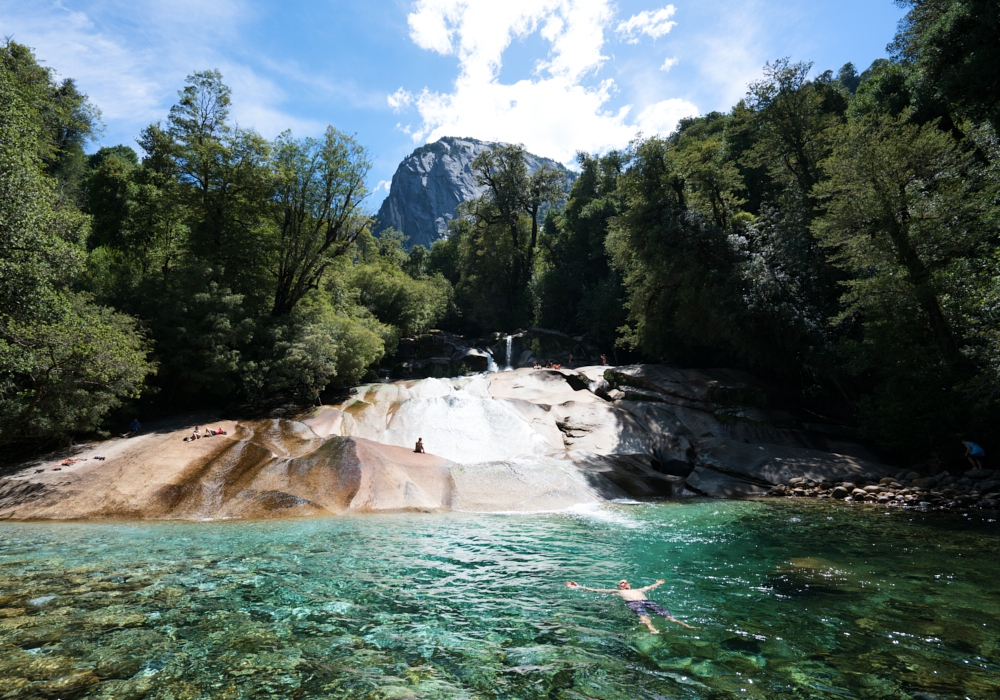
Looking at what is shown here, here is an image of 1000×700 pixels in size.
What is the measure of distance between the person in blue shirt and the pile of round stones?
1.27ft

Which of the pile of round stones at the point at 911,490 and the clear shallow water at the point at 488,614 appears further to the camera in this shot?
the pile of round stones at the point at 911,490

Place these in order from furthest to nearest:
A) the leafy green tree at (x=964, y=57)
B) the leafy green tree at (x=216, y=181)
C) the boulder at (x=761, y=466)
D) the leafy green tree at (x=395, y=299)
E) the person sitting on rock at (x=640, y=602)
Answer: the leafy green tree at (x=395, y=299) → the leafy green tree at (x=216, y=181) → the leafy green tree at (x=964, y=57) → the boulder at (x=761, y=466) → the person sitting on rock at (x=640, y=602)

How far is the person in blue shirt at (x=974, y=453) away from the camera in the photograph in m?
15.0

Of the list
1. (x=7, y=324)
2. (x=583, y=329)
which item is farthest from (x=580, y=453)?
(x=583, y=329)

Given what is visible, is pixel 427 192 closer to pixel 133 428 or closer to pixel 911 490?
pixel 133 428

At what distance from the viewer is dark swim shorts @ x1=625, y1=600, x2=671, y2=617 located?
21.6 ft

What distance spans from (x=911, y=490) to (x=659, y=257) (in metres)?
15.9

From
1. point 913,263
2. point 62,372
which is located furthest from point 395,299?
point 913,263

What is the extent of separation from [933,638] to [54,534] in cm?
1628

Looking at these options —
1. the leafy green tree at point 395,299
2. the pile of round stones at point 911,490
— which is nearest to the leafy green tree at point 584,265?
the leafy green tree at point 395,299

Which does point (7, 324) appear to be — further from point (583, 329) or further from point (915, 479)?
point (583, 329)

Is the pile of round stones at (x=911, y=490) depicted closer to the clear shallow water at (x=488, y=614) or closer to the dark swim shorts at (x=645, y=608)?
the clear shallow water at (x=488, y=614)

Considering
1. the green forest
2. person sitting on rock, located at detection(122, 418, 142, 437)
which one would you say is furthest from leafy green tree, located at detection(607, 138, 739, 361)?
person sitting on rock, located at detection(122, 418, 142, 437)

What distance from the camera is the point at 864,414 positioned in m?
19.0
